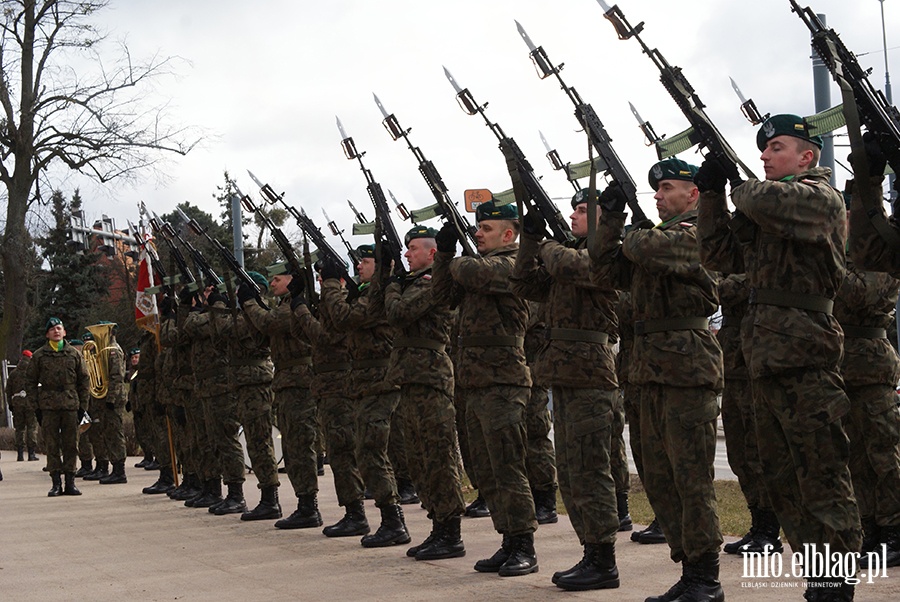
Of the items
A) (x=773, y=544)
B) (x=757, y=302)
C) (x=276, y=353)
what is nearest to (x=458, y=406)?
(x=276, y=353)

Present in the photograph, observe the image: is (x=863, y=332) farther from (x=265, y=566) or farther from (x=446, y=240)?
(x=265, y=566)

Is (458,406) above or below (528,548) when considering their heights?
above

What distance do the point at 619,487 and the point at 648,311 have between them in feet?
10.7

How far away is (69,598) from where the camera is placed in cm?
721

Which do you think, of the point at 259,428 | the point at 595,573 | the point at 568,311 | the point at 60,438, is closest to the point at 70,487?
the point at 60,438

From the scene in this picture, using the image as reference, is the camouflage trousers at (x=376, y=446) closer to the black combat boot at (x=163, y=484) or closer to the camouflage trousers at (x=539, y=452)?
the camouflage trousers at (x=539, y=452)

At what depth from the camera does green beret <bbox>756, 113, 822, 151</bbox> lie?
18.2 ft

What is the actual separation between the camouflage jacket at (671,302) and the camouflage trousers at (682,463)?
0.09 metres

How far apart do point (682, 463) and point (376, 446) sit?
11.4 ft

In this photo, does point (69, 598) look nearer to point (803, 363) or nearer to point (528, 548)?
point (528, 548)

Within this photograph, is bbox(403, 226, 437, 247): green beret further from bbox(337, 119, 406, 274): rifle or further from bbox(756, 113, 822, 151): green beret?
bbox(756, 113, 822, 151): green beret

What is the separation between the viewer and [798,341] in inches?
206

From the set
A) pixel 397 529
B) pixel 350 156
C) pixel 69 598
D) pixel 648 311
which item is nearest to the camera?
pixel 648 311

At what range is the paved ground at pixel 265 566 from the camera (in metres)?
6.65
